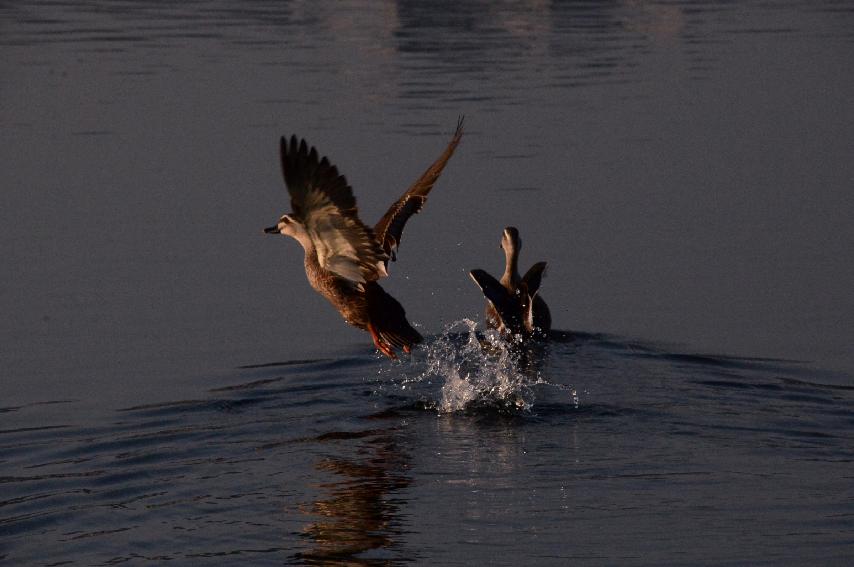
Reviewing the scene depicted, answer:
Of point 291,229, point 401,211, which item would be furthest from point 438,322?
point 291,229

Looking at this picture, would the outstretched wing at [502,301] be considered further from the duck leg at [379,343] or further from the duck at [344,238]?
the duck leg at [379,343]

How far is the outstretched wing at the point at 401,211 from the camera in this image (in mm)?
10016

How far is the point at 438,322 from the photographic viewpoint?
11.4 meters

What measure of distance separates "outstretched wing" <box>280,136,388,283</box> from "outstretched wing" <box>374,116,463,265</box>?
40 centimetres

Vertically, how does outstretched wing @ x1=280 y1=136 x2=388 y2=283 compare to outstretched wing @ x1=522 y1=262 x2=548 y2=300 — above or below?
above

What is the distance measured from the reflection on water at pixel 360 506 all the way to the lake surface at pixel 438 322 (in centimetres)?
2

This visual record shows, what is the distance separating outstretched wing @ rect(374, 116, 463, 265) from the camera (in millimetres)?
10016

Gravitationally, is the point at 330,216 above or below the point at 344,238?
above

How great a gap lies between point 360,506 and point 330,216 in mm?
1775

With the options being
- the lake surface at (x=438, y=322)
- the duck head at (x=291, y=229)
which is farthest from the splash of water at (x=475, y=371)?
the duck head at (x=291, y=229)

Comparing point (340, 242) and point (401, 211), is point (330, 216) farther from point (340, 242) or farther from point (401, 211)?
point (401, 211)

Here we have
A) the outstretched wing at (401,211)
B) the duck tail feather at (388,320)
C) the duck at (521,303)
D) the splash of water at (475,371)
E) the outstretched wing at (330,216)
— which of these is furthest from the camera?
the duck at (521,303)

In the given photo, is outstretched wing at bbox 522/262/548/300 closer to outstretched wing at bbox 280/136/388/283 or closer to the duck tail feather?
the duck tail feather

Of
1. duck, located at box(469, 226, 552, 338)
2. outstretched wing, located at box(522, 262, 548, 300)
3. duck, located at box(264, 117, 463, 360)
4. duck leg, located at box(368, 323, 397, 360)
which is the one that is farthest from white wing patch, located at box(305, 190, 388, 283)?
outstretched wing, located at box(522, 262, 548, 300)
